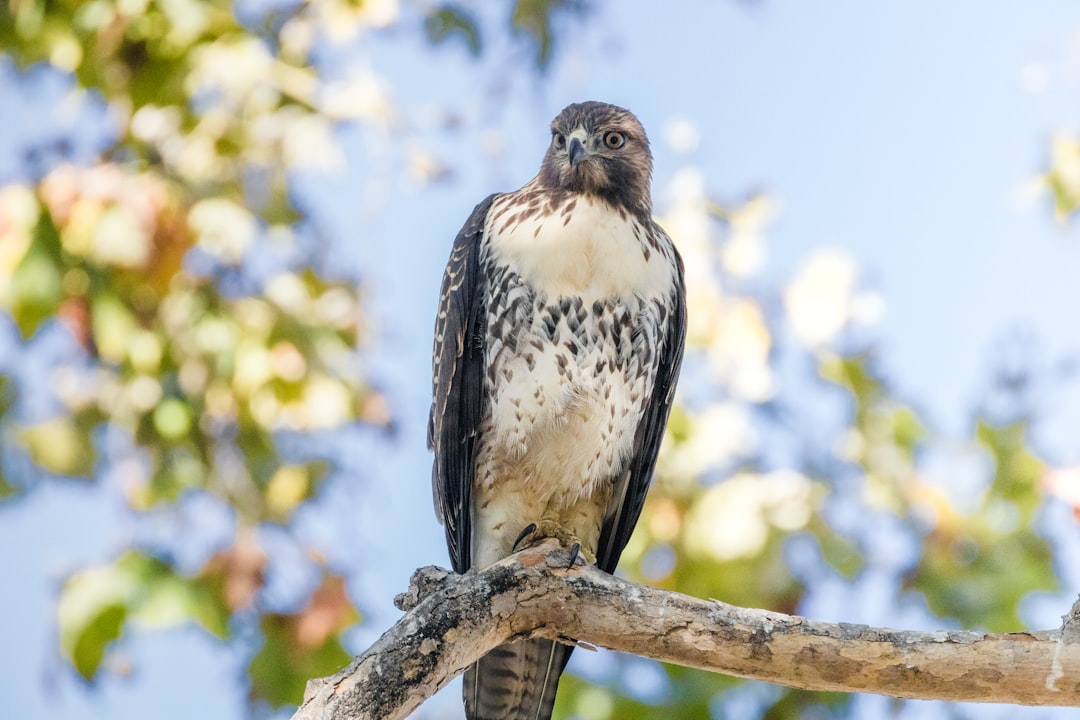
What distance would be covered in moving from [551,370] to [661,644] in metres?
1.05

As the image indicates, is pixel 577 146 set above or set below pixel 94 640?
above

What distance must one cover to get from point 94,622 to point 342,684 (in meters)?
2.40

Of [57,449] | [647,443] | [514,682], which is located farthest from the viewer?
[57,449]

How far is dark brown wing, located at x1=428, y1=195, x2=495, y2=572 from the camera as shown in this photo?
4062 millimetres

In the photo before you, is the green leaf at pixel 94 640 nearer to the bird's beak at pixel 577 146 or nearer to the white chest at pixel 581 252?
the white chest at pixel 581 252

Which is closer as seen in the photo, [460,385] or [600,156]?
[460,385]

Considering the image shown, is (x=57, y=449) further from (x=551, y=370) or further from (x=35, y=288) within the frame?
(x=551, y=370)

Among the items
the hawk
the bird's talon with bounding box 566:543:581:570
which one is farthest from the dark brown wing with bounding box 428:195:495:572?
the bird's talon with bounding box 566:543:581:570

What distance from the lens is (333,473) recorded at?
19.9ft

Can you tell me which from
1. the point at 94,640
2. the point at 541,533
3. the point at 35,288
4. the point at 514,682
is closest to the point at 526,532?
the point at 541,533

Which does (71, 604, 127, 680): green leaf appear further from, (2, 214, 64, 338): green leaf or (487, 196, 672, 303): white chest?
(487, 196, 672, 303): white chest

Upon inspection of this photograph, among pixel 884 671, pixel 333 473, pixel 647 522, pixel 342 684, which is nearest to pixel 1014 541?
pixel 647 522

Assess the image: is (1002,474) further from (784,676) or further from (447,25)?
(447,25)

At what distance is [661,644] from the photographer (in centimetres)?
320
